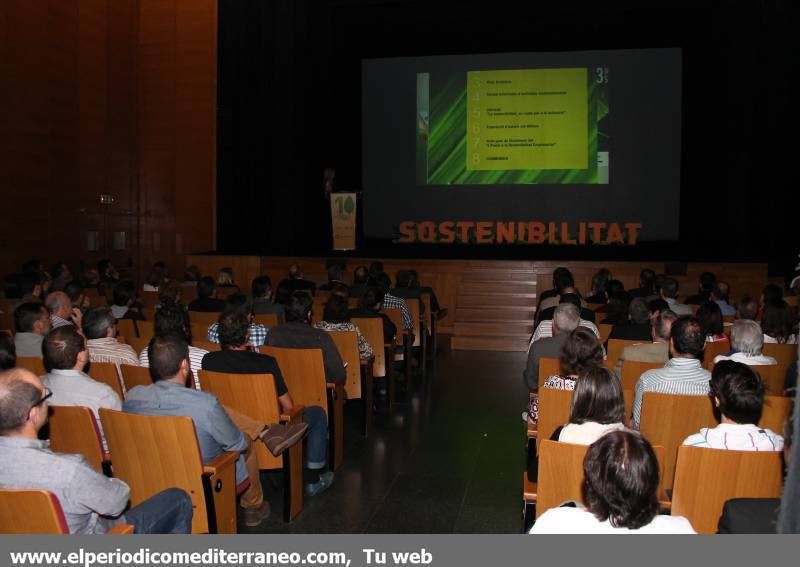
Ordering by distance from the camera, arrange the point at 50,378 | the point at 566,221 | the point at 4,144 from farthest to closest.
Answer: the point at 566,221 < the point at 4,144 < the point at 50,378

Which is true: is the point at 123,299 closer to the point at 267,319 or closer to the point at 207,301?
the point at 207,301

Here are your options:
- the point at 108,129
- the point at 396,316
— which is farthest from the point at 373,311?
the point at 108,129

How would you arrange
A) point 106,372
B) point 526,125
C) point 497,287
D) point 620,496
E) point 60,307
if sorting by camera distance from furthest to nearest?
point 526,125
point 497,287
point 60,307
point 106,372
point 620,496

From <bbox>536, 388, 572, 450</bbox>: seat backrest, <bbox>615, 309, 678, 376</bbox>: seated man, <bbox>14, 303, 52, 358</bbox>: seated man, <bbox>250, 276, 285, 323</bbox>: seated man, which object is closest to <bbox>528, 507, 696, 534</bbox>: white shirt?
<bbox>536, 388, 572, 450</bbox>: seat backrest

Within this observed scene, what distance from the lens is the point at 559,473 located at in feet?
9.18

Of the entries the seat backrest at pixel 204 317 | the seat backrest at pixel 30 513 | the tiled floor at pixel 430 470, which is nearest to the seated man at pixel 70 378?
the tiled floor at pixel 430 470

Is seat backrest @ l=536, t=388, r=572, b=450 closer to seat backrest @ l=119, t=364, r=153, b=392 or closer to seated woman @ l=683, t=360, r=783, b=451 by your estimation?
seated woman @ l=683, t=360, r=783, b=451

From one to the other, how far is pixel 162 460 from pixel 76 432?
1.45 ft

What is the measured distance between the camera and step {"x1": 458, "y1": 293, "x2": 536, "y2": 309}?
37.5 ft

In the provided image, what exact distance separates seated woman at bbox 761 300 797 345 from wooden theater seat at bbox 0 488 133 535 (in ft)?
15.4

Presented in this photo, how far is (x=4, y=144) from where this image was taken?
11.1m
